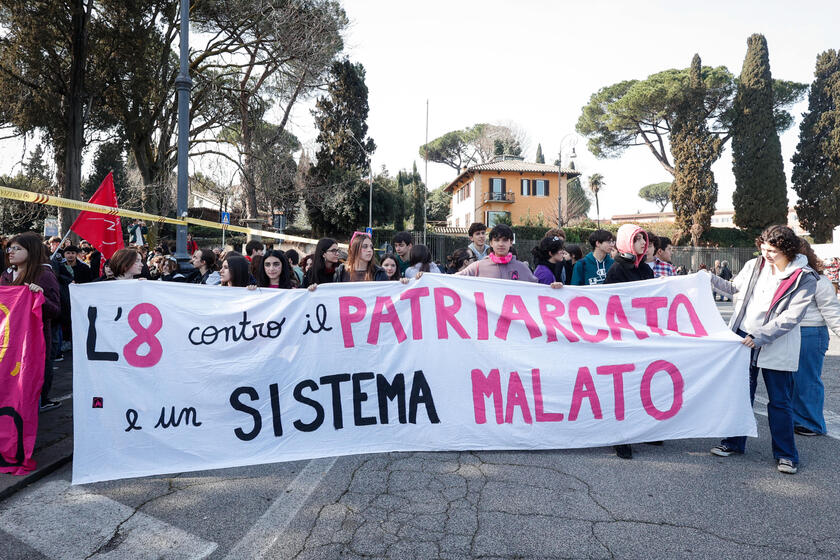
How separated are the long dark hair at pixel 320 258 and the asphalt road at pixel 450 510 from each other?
217cm

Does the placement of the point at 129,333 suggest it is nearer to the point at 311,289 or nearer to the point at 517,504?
the point at 311,289

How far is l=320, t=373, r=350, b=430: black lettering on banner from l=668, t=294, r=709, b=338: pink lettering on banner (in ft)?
8.36

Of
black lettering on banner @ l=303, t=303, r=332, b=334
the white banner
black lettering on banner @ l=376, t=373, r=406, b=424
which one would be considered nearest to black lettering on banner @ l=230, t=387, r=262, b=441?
the white banner

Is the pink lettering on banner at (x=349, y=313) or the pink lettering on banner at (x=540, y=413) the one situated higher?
the pink lettering on banner at (x=349, y=313)

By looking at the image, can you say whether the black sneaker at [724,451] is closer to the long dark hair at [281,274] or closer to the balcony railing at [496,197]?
the long dark hair at [281,274]

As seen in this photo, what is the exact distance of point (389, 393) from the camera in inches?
152

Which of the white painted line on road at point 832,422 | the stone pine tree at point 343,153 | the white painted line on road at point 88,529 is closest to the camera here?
the white painted line on road at point 88,529

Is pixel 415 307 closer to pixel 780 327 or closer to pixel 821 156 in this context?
pixel 780 327

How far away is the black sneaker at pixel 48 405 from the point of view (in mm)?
5004

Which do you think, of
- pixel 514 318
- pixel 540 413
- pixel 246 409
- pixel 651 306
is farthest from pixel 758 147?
pixel 246 409

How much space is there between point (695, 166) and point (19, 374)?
38.1 metres

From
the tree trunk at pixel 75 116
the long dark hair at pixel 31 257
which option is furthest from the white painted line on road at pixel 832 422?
the tree trunk at pixel 75 116

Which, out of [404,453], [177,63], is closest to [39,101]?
[177,63]

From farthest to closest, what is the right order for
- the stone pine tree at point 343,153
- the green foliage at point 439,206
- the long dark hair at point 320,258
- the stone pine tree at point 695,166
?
1. the green foliage at point 439,206
2. the stone pine tree at point 695,166
3. the stone pine tree at point 343,153
4. the long dark hair at point 320,258
